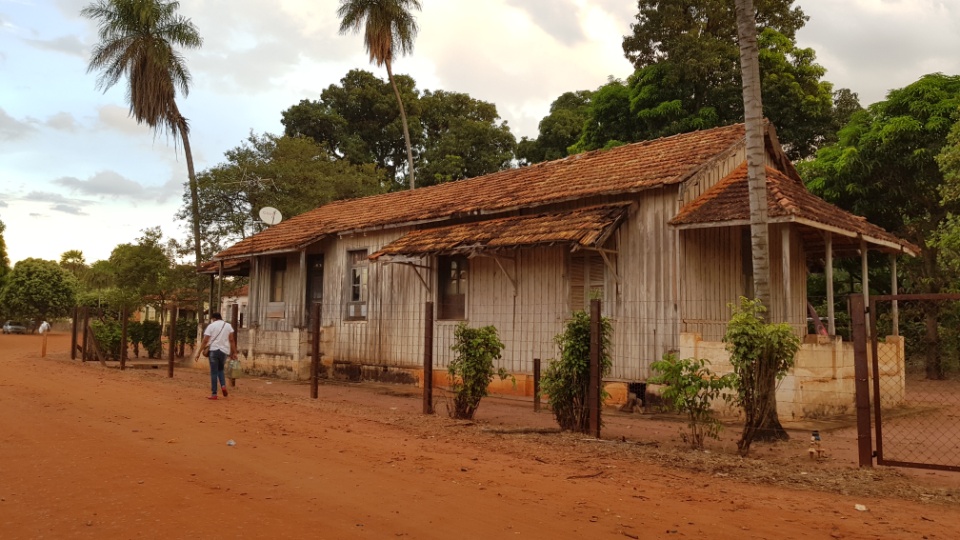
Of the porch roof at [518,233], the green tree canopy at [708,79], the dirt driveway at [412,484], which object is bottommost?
the dirt driveway at [412,484]

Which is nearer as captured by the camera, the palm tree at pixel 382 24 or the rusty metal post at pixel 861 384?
the rusty metal post at pixel 861 384

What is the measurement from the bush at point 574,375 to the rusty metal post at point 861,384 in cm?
287

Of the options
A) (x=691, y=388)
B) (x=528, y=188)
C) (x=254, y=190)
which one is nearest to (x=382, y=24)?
(x=254, y=190)

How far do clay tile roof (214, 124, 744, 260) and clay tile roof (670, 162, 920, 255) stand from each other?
567 millimetres

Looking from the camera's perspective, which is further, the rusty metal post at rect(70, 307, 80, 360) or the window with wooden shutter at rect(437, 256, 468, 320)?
the rusty metal post at rect(70, 307, 80, 360)

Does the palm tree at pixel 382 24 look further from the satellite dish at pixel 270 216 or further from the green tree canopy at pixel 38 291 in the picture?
the green tree canopy at pixel 38 291

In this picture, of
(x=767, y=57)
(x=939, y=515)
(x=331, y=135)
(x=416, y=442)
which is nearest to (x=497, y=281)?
(x=416, y=442)

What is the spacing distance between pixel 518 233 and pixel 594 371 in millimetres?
5026

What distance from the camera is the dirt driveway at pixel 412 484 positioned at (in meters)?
5.07

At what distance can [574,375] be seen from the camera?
30.3 feet

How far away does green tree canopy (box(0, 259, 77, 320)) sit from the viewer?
53.2 metres

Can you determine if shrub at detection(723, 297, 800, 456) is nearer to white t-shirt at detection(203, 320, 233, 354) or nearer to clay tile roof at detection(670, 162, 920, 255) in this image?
clay tile roof at detection(670, 162, 920, 255)

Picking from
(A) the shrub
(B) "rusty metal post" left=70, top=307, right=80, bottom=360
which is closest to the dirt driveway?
(A) the shrub

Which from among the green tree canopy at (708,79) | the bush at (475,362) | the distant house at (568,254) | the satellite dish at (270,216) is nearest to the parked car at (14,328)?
the satellite dish at (270,216)
